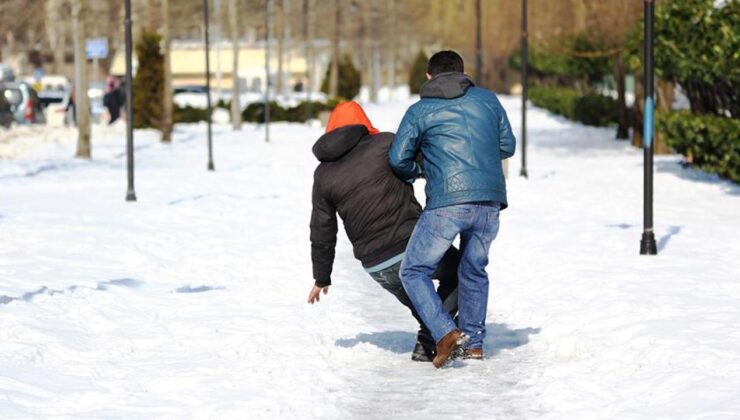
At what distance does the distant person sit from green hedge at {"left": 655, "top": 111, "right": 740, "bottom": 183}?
24786 mm

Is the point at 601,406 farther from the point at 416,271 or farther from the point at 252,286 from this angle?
the point at 252,286

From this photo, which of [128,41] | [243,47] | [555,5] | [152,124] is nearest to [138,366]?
[128,41]

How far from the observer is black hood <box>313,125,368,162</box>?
8586 millimetres

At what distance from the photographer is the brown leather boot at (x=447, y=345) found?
8.54 m

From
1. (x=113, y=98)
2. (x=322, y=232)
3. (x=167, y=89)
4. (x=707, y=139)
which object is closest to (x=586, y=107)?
(x=113, y=98)

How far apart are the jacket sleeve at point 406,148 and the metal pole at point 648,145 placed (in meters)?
6.33

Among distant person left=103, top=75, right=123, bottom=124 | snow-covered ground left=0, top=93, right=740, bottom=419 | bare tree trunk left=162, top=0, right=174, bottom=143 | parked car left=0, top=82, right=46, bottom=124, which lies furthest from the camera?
parked car left=0, top=82, right=46, bottom=124

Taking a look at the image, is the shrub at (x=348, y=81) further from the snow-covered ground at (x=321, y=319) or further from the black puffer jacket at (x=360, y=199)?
the black puffer jacket at (x=360, y=199)

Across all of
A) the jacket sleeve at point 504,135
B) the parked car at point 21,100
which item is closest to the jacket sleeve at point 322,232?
the jacket sleeve at point 504,135

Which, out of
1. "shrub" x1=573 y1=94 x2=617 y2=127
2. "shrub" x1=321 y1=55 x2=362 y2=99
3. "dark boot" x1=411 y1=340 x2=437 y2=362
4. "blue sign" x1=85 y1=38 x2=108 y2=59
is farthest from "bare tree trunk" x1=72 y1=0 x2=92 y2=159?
"shrub" x1=321 y1=55 x2=362 y2=99

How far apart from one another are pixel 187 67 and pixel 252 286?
106788 millimetres

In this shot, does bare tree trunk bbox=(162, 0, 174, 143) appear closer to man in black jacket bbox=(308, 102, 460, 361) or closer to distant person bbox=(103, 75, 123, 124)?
distant person bbox=(103, 75, 123, 124)

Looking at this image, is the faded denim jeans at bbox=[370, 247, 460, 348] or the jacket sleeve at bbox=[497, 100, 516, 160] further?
the faded denim jeans at bbox=[370, 247, 460, 348]

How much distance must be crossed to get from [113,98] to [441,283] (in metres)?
40.4
